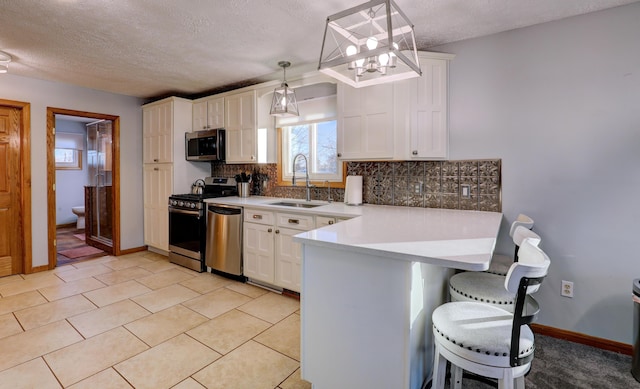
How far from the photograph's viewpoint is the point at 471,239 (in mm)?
1589

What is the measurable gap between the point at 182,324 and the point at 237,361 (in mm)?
763

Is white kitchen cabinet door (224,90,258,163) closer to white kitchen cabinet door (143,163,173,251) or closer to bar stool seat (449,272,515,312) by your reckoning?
white kitchen cabinet door (143,163,173,251)

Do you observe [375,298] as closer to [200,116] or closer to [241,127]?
[241,127]

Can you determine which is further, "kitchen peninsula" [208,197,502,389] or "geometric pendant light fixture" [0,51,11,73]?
"geometric pendant light fixture" [0,51,11,73]

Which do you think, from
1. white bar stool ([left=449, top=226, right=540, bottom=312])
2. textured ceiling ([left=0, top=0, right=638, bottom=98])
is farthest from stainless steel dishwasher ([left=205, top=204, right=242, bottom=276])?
white bar stool ([left=449, top=226, right=540, bottom=312])

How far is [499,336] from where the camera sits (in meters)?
1.22

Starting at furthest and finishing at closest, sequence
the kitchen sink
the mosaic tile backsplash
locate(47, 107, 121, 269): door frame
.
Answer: locate(47, 107, 121, 269): door frame → the kitchen sink → the mosaic tile backsplash

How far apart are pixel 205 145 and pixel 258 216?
1.57 meters

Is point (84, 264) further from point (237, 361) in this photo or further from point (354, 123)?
point (354, 123)

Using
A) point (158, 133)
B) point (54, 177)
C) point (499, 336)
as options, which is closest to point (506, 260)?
point (499, 336)

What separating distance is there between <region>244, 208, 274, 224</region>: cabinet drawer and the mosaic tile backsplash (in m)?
0.71

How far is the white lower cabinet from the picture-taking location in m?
3.03

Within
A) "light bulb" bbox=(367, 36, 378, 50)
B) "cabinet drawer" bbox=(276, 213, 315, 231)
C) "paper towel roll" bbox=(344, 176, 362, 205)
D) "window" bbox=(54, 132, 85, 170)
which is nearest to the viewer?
"light bulb" bbox=(367, 36, 378, 50)

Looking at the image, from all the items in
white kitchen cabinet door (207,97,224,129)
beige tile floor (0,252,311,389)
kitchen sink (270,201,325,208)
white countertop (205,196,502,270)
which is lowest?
beige tile floor (0,252,311,389)
